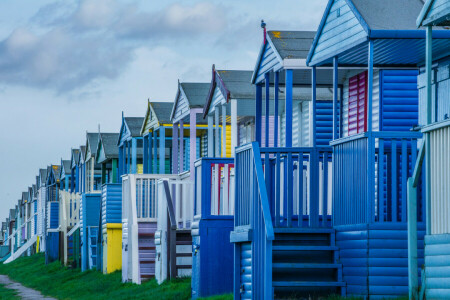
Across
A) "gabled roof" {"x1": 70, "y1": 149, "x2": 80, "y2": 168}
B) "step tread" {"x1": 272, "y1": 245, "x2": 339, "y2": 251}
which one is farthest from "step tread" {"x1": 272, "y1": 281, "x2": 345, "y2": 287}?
"gabled roof" {"x1": 70, "y1": 149, "x2": 80, "y2": 168}

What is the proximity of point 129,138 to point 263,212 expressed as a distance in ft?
67.6

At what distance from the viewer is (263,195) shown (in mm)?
15297

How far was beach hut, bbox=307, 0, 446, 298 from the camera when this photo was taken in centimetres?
1434

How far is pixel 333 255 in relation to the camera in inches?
609

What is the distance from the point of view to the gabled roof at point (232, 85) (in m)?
23.0

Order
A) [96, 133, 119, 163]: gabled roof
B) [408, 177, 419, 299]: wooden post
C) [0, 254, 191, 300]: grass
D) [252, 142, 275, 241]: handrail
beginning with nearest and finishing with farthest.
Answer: [408, 177, 419, 299]: wooden post < [252, 142, 275, 241]: handrail < [0, 254, 191, 300]: grass < [96, 133, 119, 163]: gabled roof

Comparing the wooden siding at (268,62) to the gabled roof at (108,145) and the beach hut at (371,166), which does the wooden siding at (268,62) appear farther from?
the gabled roof at (108,145)

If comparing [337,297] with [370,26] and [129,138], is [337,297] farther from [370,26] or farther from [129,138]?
[129,138]

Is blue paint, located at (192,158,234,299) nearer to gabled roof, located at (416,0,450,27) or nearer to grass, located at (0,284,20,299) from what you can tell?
gabled roof, located at (416,0,450,27)

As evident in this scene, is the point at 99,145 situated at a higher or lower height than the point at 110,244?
higher

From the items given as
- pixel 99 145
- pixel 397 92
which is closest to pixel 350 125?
pixel 397 92

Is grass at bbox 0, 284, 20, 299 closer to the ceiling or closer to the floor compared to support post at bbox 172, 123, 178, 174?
closer to the floor

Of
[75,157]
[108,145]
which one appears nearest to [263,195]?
[108,145]

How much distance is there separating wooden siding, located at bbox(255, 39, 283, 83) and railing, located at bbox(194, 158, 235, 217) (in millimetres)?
1766
